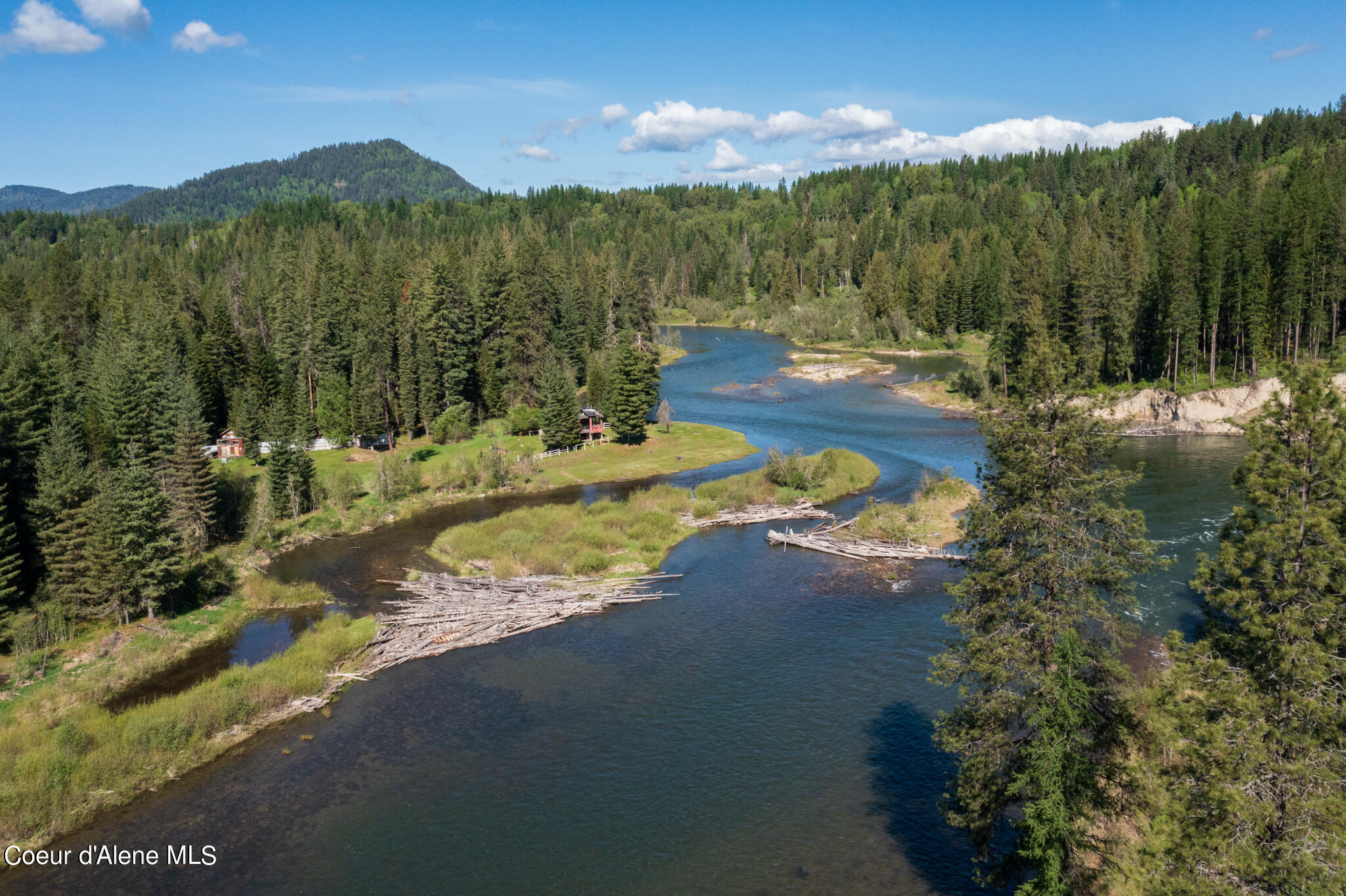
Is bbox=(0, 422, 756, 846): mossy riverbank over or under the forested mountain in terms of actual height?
under

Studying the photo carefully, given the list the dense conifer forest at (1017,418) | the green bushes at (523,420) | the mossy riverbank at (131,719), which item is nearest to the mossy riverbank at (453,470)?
the green bushes at (523,420)

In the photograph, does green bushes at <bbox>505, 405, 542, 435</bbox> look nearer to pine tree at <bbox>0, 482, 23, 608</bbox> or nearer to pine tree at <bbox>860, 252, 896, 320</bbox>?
pine tree at <bbox>0, 482, 23, 608</bbox>

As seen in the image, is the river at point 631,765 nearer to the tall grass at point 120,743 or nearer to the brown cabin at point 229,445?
the tall grass at point 120,743

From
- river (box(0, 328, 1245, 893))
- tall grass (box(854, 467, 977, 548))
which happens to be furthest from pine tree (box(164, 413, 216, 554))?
tall grass (box(854, 467, 977, 548))

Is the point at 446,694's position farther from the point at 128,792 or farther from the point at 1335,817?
the point at 1335,817

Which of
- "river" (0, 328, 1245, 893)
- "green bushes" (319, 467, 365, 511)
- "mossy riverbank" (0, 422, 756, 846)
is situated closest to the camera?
"river" (0, 328, 1245, 893)
